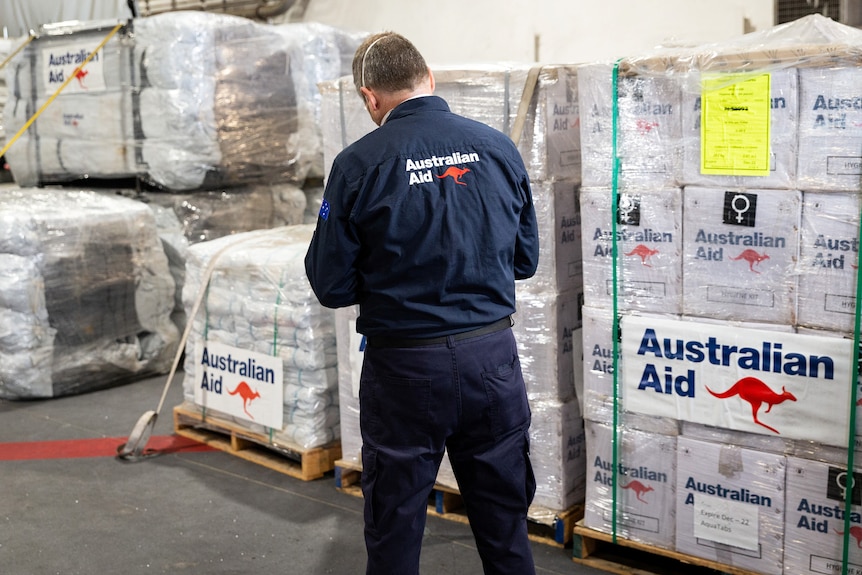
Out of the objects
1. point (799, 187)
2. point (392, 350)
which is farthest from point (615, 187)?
point (392, 350)

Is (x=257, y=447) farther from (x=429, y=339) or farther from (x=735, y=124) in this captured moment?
(x=735, y=124)

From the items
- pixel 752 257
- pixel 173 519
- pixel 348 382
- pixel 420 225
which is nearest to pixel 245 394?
pixel 348 382

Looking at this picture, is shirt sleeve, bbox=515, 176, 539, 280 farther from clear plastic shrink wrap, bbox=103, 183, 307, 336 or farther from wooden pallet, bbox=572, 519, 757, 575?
clear plastic shrink wrap, bbox=103, 183, 307, 336

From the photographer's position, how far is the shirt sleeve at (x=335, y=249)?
2.65 m

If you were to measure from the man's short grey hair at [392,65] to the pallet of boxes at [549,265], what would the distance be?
106 cm

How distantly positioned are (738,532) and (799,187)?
124 centimetres

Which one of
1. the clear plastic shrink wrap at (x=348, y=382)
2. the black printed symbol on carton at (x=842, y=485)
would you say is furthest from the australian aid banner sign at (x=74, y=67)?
the black printed symbol on carton at (x=842, y=485)

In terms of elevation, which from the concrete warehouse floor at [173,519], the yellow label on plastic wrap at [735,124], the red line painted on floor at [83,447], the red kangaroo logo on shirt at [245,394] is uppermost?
the yellow label on plastic wrap at [735,124]

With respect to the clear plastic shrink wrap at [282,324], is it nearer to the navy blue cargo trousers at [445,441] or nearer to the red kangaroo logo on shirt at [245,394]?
→ the red kangaroo logo on shirt at [245,394]

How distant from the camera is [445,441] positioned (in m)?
2.82

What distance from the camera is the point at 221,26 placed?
6.55 m

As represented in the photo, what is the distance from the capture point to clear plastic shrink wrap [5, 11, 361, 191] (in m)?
6.45

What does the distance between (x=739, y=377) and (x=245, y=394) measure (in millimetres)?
2629

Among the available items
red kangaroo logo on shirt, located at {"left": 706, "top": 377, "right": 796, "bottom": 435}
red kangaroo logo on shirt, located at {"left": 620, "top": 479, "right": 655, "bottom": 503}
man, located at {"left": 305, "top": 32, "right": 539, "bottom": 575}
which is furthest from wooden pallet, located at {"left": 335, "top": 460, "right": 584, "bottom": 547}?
man, located at {"left": 305, "top": 32, "right": 539, "bottom": 575}
